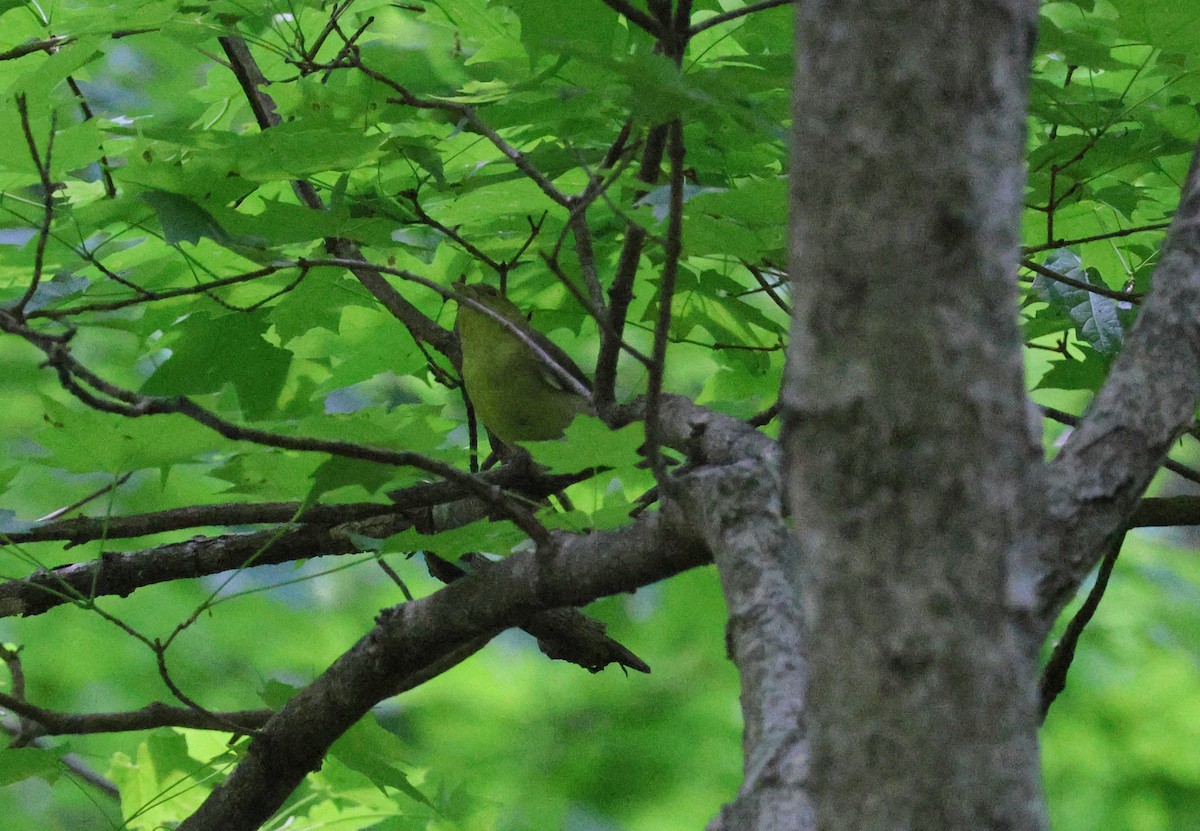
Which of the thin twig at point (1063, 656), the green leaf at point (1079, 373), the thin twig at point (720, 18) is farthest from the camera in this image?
the green leaf at point (1079, 373)

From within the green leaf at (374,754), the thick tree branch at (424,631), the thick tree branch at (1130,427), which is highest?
the thick tree branch at (1130,427)

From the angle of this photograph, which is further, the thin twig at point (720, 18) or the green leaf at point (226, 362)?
the green leaf at point (226, 362)

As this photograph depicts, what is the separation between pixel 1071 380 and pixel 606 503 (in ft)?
2.86

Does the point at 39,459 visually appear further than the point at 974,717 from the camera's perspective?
Yes

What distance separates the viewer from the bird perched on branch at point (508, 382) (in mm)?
2684

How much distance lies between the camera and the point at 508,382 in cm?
274

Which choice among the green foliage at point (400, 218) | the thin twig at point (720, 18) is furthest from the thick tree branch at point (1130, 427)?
the thin twig at point (720, 18)

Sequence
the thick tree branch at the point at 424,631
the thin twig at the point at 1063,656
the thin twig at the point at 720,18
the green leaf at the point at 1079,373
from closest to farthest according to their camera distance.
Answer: the thin twig at the point at 720,18
the thick tree branch at the point at 424,631
the thin twig at the point at 1063,656
the green leaf at the point at 1079,373

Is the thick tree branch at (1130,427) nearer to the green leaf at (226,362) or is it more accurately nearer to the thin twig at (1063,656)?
the thin twig at (1063,656)

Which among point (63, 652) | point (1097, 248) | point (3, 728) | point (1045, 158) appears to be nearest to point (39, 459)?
point (3, 728)

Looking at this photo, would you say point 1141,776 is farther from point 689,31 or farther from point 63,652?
point 63,652

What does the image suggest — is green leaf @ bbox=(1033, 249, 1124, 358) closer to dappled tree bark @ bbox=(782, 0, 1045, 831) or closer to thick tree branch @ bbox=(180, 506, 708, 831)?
thick tree branch @ bbox=(180, 506, 708, 831)

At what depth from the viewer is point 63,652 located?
4.71 m

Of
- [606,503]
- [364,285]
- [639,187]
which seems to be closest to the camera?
[639,187]
